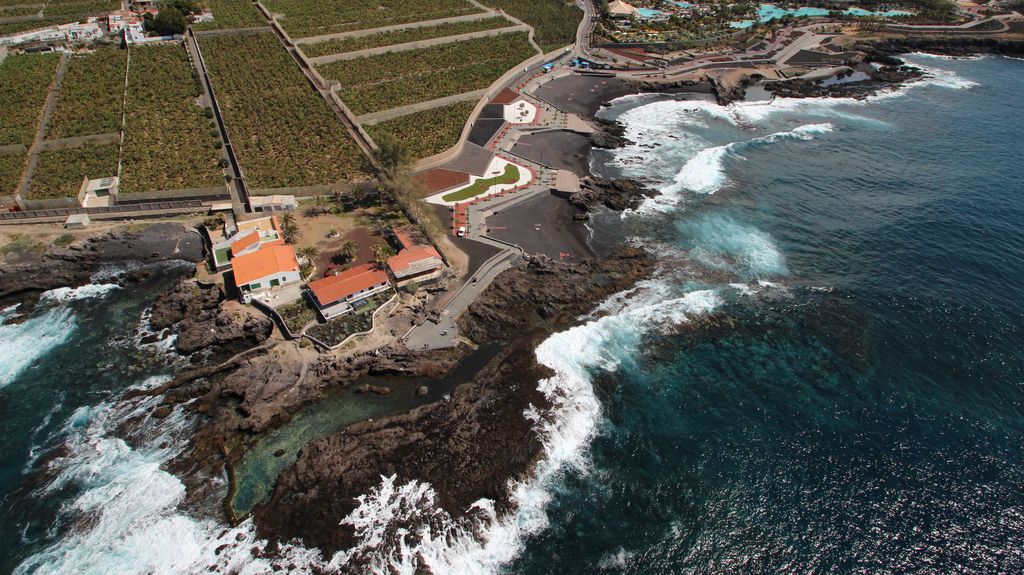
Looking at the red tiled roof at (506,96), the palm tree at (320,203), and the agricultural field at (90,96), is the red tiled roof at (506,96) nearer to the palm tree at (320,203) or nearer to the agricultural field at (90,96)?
the palm tree at (320,203)

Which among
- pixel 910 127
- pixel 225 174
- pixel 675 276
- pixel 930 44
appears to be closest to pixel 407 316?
pixel 675 276

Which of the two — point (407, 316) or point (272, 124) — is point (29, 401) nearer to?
point (407, 316)

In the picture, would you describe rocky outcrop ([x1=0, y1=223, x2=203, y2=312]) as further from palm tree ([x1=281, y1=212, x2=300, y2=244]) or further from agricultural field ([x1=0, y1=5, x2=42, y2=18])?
agricultural field ([x1=0, y1=5, x2=42, y2=18])

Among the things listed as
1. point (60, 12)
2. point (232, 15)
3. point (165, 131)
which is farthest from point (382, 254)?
point (60, 12)

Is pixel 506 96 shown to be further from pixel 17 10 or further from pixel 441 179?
pixel 17 10

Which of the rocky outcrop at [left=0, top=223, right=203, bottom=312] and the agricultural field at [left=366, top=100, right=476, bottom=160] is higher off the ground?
the agricultural field at [left=366, top=100, right=476, bottom=160]

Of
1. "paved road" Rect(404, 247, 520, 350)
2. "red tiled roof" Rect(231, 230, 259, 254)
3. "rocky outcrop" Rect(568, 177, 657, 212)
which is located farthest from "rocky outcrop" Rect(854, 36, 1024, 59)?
"red tiled roof" Rect(231, 230, 259, 254)

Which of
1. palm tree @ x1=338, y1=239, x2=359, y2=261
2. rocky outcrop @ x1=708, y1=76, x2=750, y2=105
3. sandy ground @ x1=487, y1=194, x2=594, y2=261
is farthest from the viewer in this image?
rocky outcrop @ x1=708, y1=76, x2=750, y2=105

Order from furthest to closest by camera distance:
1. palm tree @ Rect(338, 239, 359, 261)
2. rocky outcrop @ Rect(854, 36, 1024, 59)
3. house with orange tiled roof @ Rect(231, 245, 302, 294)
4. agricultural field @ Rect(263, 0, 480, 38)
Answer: rocky outcrop @ Rect(854, 36, 1024, 59)
agricultural field @ Rect(263, 0, 480, 38)
palm tree @ Rect(338, 239, 359, 261)
house with orange tiled roof @ Rect(231, 245, 302, 294)
